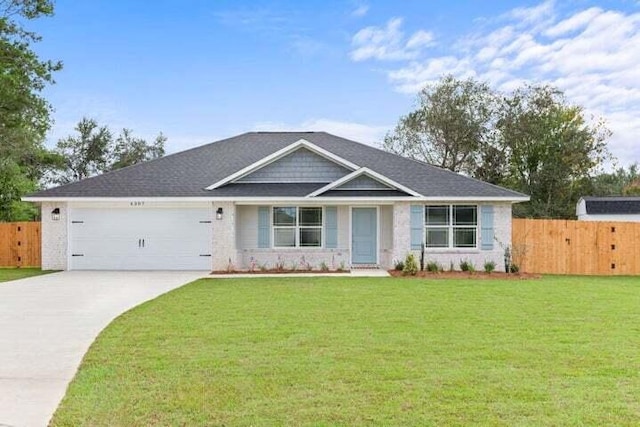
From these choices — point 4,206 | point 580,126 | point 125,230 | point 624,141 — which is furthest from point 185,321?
point 624,141

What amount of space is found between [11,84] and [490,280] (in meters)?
17.3

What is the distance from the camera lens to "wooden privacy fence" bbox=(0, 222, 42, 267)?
21.0 metres

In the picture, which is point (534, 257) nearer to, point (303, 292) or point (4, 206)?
point (303, 292)

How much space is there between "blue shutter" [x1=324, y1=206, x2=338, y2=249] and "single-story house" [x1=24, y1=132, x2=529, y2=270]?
0.04 meters

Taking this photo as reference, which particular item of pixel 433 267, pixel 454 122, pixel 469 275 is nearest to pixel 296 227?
pixel 433 267

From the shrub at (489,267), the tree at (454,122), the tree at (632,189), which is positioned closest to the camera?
the shrub at (489,267)

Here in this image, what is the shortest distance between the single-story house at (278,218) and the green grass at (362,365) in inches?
294

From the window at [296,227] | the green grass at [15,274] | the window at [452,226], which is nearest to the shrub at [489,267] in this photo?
the window at [452,226]

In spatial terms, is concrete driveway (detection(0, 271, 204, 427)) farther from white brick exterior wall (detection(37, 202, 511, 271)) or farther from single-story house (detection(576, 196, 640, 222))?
single-story house (detection(576, 196, 640, 222))

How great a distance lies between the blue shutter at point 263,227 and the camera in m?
18.9

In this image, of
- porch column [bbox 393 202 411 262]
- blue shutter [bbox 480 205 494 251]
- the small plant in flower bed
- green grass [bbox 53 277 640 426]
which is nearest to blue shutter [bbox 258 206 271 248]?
porch column [bbox 393 202 411 262]

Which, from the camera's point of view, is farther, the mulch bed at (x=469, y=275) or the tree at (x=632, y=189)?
the tree at (x=632, y=189)

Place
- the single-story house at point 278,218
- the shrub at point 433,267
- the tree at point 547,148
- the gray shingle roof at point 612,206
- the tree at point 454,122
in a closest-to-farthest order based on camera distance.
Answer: the shrub at point 433,267 → the single-story house at point 278,218 → the gray shingle roof at point 612,206 → the tree at point 547,148 → the tree at point 454,122

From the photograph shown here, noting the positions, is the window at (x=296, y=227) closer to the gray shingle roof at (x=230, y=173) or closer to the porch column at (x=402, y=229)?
the gray shingle roof at (x=230, y=173)
